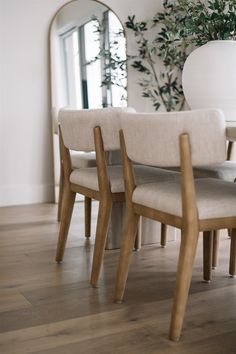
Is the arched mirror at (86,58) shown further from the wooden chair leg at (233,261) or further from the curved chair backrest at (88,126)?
the wooden chair leg at (233,261)

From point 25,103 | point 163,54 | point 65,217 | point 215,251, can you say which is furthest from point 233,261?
point 163,54

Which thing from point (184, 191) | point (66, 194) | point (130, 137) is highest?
point (130, 137)

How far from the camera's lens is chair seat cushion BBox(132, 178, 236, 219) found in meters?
1.85

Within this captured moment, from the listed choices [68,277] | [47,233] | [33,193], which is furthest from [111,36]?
[68,277]

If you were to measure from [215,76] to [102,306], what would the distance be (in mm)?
1136

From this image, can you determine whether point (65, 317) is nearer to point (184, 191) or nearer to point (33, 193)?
point (184, 191)

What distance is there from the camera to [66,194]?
2816 millimetres

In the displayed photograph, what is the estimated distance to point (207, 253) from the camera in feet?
8.09

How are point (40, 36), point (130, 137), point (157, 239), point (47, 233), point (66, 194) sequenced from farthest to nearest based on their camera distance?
point (40, 36) → point (47, 233) → point (157, 239) → point (66, 194) → point (130, 137)

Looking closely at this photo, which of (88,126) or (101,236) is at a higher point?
(88,126)

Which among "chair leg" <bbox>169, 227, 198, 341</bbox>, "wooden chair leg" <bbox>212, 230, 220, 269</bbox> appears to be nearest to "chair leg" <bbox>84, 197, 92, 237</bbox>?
"wooden chair leg" <bbox>212, 230, 220, 269</bbox>

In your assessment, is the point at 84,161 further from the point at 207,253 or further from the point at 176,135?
the point at 176,135

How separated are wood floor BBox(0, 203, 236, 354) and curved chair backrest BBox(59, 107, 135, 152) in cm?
65

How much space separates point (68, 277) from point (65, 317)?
0.51 metres
